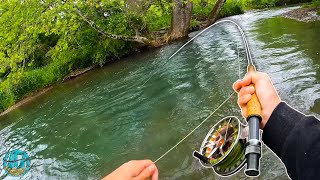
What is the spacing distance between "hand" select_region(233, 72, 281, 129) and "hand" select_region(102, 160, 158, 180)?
643 millimetres

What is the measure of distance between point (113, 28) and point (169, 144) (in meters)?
13.2

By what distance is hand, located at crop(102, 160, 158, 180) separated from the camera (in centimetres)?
162

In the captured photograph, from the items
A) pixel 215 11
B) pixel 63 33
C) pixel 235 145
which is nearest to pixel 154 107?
pixel 235 145

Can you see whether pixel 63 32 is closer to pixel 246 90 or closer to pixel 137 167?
pixel 246 90

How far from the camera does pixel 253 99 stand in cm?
197

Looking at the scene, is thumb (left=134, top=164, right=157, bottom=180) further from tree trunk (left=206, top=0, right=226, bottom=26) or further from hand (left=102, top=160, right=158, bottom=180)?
tree trunk (left=206, top=0, right=226, bottom=26)

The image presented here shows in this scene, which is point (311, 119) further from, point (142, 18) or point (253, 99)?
point (142, 18)

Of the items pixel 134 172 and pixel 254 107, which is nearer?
pixel 134 172

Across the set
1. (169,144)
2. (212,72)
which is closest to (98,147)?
(169,144)

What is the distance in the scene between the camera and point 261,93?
200cm

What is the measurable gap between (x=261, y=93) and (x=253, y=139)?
419mm

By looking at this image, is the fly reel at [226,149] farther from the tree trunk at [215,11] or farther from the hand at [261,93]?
the tree trunk at [215,11]

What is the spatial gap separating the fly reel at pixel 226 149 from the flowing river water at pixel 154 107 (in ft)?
9.50

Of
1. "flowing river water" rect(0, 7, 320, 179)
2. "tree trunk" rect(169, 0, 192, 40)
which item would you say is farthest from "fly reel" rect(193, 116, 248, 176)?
"tree trunk" rect(169, 0, 192, 40)
